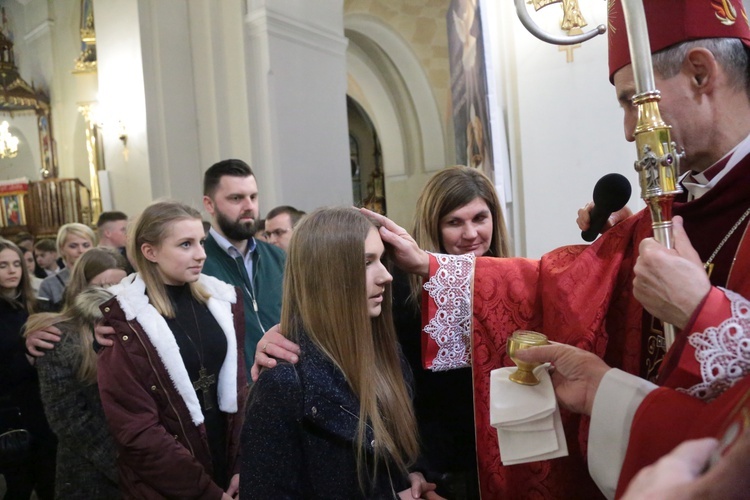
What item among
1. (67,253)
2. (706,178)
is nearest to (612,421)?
(706,178)

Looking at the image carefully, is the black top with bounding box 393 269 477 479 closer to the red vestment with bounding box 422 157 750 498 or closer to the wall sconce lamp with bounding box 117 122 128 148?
the red vestment with bounding box 422 157 750 498

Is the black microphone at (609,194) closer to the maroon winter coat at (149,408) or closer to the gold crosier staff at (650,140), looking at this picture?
the gold crosier staff at (650,140)

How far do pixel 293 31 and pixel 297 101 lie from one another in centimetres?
72

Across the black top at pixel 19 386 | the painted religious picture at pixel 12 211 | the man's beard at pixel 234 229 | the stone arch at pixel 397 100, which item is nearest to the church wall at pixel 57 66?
the painted religious picture at pixel 12 211

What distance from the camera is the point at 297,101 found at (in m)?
6.67

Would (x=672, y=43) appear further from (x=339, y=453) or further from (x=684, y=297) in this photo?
(x=339, y=453)

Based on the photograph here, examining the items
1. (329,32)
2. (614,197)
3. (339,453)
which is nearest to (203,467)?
(339,453)

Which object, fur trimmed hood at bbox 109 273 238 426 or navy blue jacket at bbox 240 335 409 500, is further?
fur trimmed hood at bbox 109 273 238 426

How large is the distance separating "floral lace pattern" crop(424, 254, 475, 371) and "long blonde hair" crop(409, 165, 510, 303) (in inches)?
20.0

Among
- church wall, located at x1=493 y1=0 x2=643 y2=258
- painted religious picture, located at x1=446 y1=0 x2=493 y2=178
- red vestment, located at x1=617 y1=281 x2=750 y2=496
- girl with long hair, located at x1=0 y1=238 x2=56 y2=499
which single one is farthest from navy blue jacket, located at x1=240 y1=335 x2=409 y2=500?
painted religious picture, located at x1=446 y1=0 x2=493 y2=178

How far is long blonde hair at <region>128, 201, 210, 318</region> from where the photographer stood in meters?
2.60

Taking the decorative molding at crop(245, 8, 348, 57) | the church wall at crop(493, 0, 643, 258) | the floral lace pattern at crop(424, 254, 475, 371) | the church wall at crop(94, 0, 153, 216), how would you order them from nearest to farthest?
the floral lace pattern at crop(424, 254, 475, 371) → the church wall at crop(493, 0, 643, 258) → the decorative molding at crop(245, 8, 348, 57) → the church wall at crop(94, 0, 153, 216)

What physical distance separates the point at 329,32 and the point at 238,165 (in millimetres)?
3793

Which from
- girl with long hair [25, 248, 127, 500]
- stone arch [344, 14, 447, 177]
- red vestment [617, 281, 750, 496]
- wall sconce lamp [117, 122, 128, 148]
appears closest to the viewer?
red vestment [617, 281, 750, 496]
